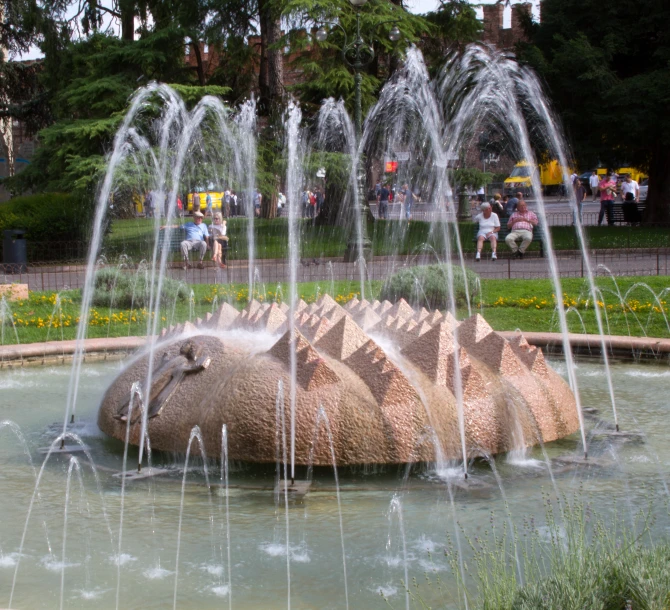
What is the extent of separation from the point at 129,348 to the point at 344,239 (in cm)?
1581

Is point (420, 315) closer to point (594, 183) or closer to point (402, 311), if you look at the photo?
point (402, 311)

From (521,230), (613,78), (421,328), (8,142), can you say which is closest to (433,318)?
(421,328)

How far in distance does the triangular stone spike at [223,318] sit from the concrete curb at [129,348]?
104 inches

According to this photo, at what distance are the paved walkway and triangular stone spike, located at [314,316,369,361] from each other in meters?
9.42

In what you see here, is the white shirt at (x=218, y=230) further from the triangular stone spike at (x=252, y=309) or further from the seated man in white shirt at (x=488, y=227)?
the triangular stone spike at (x=252, y=309)

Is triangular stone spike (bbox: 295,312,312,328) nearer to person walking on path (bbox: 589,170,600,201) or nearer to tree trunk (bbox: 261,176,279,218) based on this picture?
tree trunk (bbox: 261,176,279,218)

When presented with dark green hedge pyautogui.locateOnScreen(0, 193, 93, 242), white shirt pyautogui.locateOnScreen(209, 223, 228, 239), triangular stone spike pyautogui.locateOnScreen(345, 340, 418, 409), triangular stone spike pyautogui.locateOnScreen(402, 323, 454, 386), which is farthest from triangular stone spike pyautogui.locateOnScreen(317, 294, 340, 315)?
dark green hedge pyautogui.locateOnScreen(0, 193, 93, 242)

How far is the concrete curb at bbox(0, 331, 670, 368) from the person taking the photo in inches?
370

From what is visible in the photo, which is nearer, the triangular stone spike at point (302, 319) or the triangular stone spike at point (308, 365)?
the triangular stone spike at point (308, 365)

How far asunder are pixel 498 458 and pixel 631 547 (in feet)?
7.83

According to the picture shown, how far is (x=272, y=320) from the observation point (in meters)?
7.02

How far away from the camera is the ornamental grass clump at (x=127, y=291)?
13727mm

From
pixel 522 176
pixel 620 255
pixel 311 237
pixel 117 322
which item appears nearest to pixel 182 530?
pixel 117 322

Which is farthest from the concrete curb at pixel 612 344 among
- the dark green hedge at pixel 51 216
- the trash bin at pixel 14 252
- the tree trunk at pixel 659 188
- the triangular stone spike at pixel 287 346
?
the tree trunk at pixel 659 188
